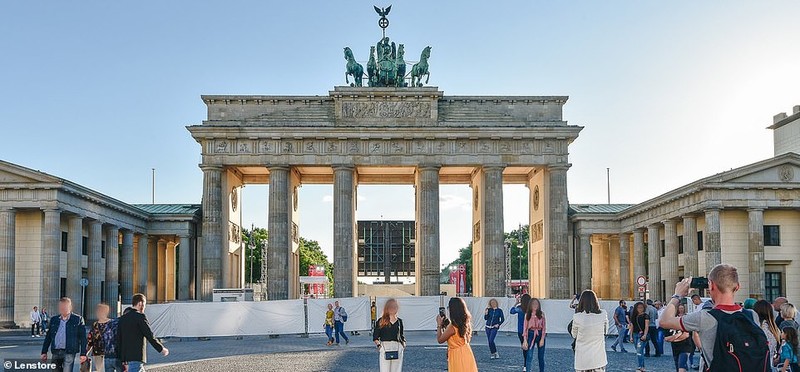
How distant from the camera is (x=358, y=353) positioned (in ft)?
101

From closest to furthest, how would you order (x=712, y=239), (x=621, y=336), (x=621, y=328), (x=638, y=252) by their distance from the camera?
(x=621, y=336) → (x=621, y=328) → (x=712, y=239) → (x=638, y=252)

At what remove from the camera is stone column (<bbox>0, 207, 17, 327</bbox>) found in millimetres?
49312

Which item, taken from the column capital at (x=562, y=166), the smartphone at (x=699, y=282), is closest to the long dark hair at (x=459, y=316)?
the smartphone at (x=699, y=282)

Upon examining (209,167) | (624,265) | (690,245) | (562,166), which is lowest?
(624,265)

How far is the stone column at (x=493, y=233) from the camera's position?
63.8 m

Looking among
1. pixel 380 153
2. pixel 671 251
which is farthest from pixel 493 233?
pixel 671 251

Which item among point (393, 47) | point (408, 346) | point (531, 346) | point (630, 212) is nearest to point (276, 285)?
point (393, 47)

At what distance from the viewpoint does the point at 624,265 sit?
68562mm

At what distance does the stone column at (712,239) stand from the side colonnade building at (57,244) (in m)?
33.0

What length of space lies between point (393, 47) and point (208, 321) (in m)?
31.6

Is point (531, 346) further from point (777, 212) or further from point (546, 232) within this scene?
point (546, 232)

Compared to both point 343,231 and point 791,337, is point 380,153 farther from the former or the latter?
point 791,337

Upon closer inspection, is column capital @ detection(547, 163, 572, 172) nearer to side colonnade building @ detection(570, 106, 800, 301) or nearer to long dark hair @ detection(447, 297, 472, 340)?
side colonnade building @ detection(570, 106, 800, 301)

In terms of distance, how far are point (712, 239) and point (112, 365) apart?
41.9 m
